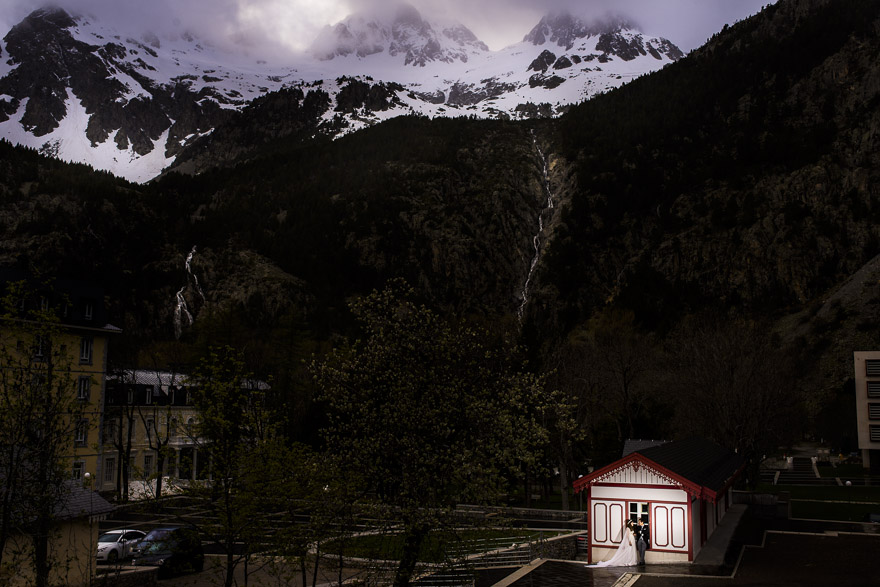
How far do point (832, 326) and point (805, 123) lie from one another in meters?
64.8

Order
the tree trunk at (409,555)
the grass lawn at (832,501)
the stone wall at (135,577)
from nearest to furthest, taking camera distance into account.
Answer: the tree trunk at (409,555), the stone wall at (135,577), the grass lawn at (832,501)

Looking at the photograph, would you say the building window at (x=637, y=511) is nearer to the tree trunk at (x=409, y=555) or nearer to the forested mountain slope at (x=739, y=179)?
the tree trunk at (x=409, y=555)

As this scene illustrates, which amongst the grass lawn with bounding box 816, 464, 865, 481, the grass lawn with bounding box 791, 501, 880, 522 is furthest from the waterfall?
the grass lawn with bounding box 791, 501, 880, 522

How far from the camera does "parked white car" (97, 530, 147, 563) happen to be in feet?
A: 97.5

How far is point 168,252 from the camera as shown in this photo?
163375 millimetres

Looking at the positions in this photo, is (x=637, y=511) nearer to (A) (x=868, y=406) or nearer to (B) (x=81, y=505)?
(B) (x=81, y=505)

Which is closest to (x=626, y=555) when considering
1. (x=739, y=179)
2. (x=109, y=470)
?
(x=109, y=470)

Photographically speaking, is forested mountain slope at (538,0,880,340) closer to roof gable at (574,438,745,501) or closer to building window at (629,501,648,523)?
roof gable at (574,438,745,501)

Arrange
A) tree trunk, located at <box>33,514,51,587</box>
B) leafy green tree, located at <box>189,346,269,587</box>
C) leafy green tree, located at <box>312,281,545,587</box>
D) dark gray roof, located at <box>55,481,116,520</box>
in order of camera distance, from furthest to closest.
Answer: dark gray roof, located at <box>55,481,116,520</box>
leafy green tree, located at <box>312,281,545,587</box>
leafy green tree, located at <box>189,346,269,587</box>
tree trunk, located at <box>33,514,51,587</box>

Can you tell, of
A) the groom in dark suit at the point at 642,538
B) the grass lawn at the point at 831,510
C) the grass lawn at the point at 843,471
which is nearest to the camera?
the groom in dark suit at the point at 642,538

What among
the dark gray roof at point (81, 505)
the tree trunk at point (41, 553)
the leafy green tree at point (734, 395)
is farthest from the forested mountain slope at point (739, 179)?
the tree trunk at point (41, 553)

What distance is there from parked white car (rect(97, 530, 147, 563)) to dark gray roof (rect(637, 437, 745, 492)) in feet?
76.9

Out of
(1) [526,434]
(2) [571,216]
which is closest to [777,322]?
(2) [571,216]

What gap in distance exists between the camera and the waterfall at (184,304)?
484ft
